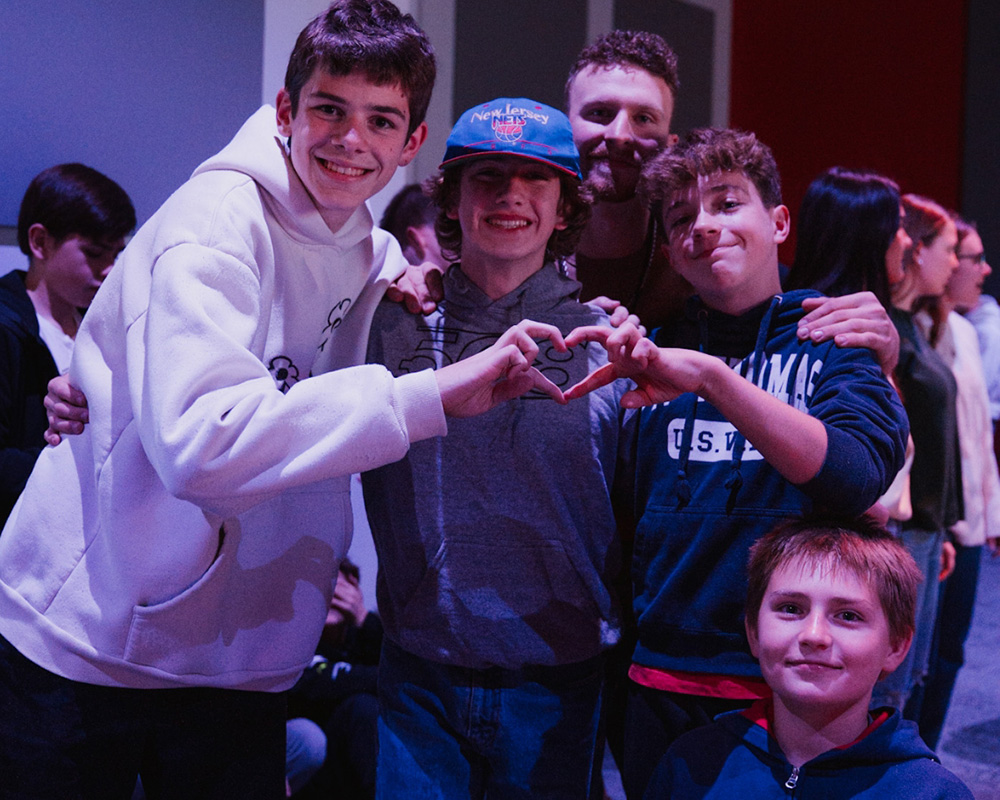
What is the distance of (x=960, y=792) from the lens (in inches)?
54.2

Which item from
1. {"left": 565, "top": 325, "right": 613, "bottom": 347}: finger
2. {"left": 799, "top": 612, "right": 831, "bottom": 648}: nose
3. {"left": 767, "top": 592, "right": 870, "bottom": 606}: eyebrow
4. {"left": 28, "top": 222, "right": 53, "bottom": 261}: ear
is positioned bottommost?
{"left": 799, "top": 612, "right": 831, "bottom": 648}: nose

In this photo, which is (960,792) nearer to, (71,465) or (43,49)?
(71,465)

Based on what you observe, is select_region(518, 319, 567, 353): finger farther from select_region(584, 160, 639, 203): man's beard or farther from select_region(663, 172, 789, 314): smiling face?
select_region(584, 160, 639, 203): man's beard

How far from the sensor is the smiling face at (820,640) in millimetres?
1430

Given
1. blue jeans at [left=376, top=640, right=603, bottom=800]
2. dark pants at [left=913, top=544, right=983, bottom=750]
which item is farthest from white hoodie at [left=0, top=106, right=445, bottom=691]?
dark pants at [left=913, top=544, right=983, bottom=750]

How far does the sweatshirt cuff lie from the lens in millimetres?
1319

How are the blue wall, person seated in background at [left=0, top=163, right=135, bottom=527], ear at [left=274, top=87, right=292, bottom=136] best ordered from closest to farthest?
ear at [left=274, top=87, right=292, bottom=136], person seated in background at [left=0, top=163, right=135, bottom=527], the blue wall

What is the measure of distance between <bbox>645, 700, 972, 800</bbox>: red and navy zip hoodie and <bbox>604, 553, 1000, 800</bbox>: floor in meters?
1.70

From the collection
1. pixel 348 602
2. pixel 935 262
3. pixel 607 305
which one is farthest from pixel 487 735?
pixel 935 262

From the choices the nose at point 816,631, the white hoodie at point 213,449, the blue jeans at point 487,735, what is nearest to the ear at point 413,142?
the white hoodie at point 213,449

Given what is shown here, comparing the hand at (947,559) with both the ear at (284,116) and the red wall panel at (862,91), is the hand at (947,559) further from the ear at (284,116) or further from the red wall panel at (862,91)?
the red wall panel at (862,91)

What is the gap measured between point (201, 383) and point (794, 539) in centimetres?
90

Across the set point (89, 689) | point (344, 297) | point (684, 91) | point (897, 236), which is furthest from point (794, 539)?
point (684, 91)

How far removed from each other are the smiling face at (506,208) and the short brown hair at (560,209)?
43 mm
